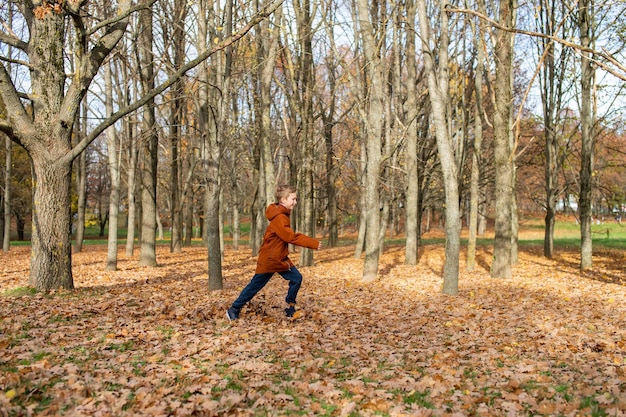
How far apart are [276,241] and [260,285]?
724mm

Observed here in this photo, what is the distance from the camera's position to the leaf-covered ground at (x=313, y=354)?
4.33 metres

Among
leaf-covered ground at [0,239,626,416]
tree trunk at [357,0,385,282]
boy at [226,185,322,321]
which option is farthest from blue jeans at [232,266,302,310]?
tree trunk at [357,0,385,282]

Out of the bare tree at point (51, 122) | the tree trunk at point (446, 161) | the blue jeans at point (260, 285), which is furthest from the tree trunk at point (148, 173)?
the blue jeans at point (260, 285)

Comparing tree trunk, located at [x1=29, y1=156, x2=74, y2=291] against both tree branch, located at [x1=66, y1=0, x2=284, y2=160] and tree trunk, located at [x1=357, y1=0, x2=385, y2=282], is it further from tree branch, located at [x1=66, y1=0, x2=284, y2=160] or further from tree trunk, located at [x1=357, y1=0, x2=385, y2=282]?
tree trunk, located at [x1=357, y1=0, x2=385, y2=282]

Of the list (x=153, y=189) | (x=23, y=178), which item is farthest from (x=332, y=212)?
(x=23, y=178)

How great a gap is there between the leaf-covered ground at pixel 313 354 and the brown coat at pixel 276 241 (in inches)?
35.0

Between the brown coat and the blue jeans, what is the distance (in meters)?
0.14

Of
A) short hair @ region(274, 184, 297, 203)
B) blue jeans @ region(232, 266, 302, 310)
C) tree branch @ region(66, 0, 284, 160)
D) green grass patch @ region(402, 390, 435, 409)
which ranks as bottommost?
green grass patch @ region(402, 390, 435, 409)

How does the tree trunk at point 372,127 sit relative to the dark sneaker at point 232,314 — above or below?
above

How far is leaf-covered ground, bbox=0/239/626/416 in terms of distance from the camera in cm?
433

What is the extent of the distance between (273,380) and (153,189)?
12.8 m

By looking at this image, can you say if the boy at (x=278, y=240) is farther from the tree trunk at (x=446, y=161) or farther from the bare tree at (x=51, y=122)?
the tree trunk at (x=446, y=161)

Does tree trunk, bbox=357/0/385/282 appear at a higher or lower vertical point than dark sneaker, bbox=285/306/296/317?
higher

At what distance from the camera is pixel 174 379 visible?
4.86 m
